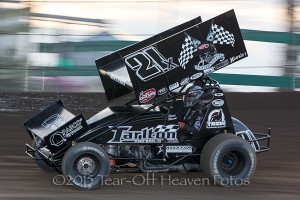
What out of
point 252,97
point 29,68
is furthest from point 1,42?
point 252,97

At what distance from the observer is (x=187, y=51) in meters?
7.61

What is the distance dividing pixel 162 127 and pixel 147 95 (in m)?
0.45

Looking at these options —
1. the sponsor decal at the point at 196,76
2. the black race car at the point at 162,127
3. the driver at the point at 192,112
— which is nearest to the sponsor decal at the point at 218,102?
the black race car at the point at 162,127

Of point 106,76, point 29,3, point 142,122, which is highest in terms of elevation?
point 29,3

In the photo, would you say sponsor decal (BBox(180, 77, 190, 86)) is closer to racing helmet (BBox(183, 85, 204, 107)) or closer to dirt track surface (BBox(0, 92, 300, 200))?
racing helmet (BBox(183, 85, 204, 107))

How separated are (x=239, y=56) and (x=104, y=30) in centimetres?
Result: 555

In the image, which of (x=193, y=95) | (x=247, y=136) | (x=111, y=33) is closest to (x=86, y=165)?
(x=193, y=95)

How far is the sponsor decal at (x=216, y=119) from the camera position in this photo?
7.77 meters

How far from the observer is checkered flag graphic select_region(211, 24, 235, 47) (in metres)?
7.63

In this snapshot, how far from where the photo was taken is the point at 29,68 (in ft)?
41.8

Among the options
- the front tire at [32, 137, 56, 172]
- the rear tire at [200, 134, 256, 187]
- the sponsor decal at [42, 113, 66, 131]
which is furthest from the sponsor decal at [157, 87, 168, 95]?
the front tire at [32, 137, 56, 172]

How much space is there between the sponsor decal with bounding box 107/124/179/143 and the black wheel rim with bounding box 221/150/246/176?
633mm

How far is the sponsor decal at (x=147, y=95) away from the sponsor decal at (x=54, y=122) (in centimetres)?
112

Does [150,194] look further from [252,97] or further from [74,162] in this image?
[252,97]
